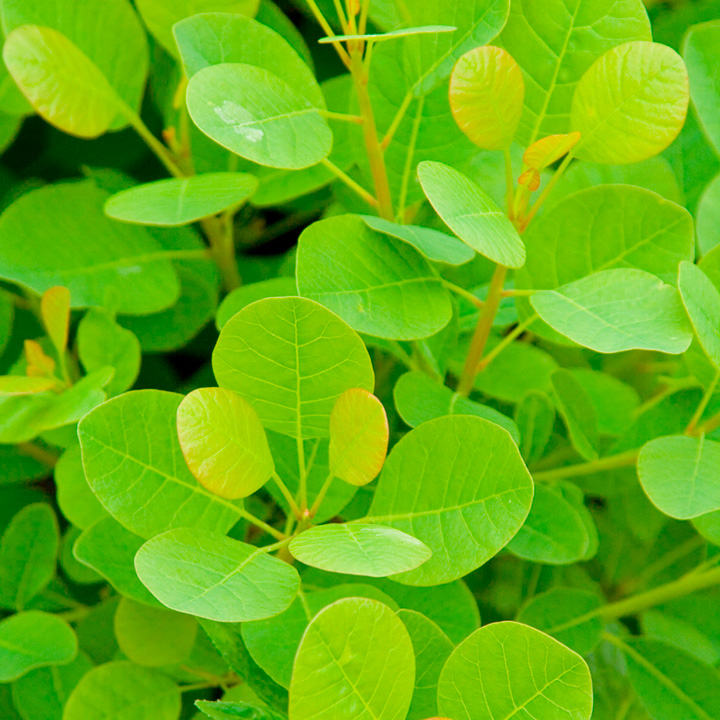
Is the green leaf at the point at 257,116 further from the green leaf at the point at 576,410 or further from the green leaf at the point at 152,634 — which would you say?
the green leaf at the point at 152,634

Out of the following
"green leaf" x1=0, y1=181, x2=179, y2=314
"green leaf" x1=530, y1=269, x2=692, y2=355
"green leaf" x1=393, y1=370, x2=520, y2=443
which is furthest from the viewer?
"green leaf" x1=0, y1=181, x2=179, y2=314

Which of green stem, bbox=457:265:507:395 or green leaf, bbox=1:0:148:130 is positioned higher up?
green leaf, bbox=1:0:148:130

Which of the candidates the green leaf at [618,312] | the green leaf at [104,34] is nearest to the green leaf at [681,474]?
the green leaf at [618,312]

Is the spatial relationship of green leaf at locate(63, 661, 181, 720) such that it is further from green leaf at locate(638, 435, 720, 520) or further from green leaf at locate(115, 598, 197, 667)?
green leaf at locate(638, 435, 720, 520)

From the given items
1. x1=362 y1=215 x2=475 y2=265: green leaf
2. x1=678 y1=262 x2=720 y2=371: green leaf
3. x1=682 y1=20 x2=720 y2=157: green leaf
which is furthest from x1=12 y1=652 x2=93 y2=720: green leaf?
x1=682 y1=20 x2=720 y2=157: green leaf

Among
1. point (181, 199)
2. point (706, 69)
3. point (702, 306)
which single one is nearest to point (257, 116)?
point (181, 199)

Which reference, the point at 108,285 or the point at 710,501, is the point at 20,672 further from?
the point at 710,501
